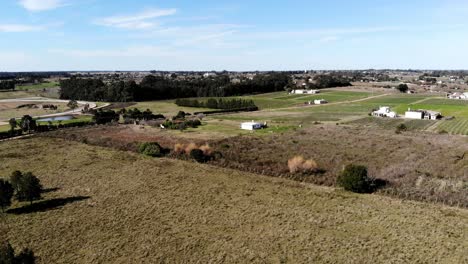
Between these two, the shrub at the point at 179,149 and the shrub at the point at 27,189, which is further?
the shrub at the point at 179,149

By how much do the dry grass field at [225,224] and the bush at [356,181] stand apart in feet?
4.01

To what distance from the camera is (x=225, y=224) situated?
26.2 metres

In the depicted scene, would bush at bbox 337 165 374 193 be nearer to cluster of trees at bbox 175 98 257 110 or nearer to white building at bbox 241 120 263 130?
white building at bbox 241 120 263 130

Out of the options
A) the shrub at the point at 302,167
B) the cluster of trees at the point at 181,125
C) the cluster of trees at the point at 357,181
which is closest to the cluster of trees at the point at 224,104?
the cluster of trees at the point at 181,125

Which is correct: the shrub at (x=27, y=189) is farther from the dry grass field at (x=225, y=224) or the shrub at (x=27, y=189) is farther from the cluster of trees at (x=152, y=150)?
the cluster of trees at (x=152, y=150)

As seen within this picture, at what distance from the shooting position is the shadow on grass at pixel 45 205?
28672 mm

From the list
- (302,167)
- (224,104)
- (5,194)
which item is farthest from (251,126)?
(5,194)

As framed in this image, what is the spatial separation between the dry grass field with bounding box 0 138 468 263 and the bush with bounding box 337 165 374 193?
122 centimetres

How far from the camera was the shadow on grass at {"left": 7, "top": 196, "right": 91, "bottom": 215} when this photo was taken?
2867 centimetres

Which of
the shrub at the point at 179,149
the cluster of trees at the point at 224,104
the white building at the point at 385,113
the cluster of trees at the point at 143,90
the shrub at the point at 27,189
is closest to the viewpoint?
the shrub at the point at 27,189

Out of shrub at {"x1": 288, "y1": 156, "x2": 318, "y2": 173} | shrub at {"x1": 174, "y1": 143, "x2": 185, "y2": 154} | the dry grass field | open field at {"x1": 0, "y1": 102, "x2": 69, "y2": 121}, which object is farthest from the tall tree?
open field at {"x1": 0, "y1": 102, "x2": 69, "y2": 121}

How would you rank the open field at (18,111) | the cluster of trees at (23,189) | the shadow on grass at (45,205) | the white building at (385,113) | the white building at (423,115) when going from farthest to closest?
the open field at (18,111), the white building at (385,113), the white building at (423,115), the cluster of trees at (23,189), the shadow on grass at (45,205)

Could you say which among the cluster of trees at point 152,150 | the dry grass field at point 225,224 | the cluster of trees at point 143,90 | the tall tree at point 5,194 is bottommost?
the dry grass field at point 225,224

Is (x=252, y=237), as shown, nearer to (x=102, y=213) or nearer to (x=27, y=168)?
(x=102, y=213)
